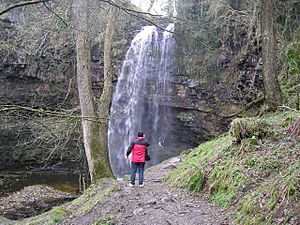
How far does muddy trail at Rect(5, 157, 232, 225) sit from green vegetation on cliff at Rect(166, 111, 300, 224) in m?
0.27

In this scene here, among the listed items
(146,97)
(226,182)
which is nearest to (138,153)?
(226,182)

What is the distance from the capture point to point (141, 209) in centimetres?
602

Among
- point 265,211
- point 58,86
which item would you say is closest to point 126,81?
point 58,86

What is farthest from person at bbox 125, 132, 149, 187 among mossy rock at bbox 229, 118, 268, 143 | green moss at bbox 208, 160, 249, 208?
mossy rock at bbox 229, 118, 268, 143

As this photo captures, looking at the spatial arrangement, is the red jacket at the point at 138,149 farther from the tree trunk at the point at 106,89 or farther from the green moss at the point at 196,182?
the tree trunk at the point at 106,89

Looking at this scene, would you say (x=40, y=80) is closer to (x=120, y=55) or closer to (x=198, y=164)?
(x=120, y=55)

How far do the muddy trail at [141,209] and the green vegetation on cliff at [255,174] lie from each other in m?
0.27

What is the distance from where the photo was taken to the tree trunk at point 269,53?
29.6ft

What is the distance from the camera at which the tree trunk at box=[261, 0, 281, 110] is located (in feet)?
29.6

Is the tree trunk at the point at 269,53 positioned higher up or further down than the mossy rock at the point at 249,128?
higher up

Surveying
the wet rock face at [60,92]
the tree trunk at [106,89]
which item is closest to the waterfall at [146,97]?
the wet rock face at [60,92]

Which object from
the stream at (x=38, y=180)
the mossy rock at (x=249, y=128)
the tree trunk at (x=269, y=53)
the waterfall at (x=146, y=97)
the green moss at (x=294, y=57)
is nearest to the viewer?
the mossy rock at (x=249, y=128)

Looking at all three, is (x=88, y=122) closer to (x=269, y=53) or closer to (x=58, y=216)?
(x=58, y=216)

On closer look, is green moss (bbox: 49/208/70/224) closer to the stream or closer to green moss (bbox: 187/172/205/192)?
green moss (bbox: 187/172/205/192)
